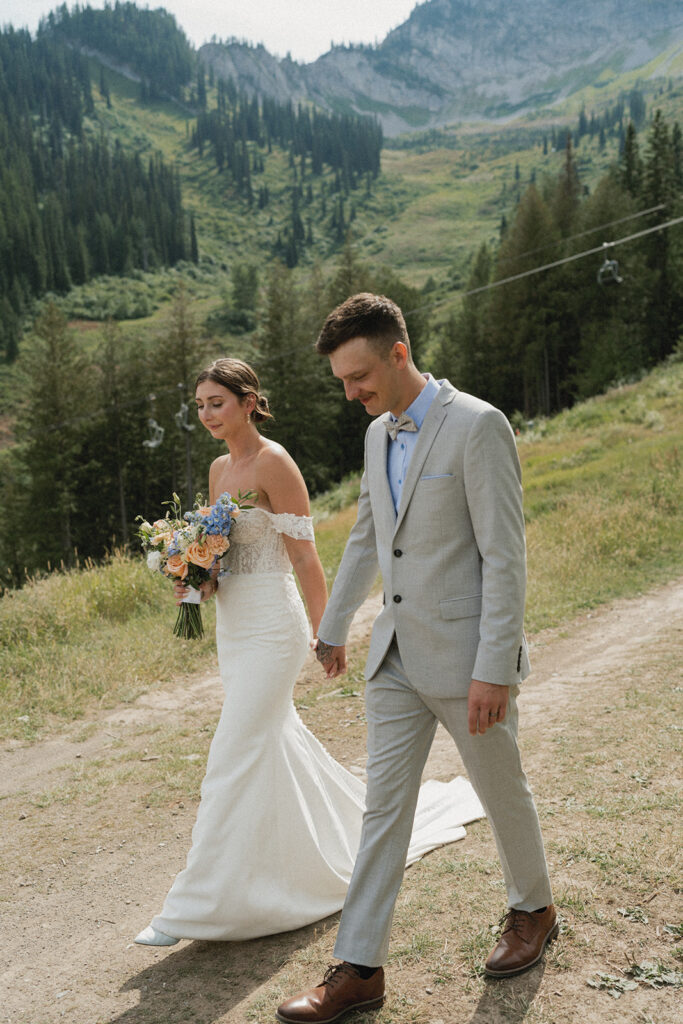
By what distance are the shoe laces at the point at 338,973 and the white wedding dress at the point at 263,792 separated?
0.76 m

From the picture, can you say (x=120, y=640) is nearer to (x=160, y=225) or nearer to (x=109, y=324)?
(x=109, y=324)

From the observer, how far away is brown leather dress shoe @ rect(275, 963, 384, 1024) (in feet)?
10.2

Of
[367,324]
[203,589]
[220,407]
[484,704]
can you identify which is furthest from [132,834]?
[367,324]

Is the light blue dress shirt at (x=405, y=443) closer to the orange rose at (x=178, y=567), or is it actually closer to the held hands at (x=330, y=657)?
the held hands at (x=330, y=657)

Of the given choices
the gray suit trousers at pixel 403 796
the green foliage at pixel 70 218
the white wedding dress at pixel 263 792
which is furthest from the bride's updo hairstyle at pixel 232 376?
the green foliage at pixel 70 218

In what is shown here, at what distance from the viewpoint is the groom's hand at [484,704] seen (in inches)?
116

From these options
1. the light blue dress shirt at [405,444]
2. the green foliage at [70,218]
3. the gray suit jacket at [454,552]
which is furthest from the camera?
the green foliage at [70,218]

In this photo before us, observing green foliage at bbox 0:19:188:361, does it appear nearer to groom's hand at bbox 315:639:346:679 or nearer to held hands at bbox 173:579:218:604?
held hands at bbox 173:579:218:604

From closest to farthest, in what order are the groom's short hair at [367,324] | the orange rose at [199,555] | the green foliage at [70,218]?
the groom's short hair at [367,324]
the orange rose at [199,555]
the green foliage at [70,218]

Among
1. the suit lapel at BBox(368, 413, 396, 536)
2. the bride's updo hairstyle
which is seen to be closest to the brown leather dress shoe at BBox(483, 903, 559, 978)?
the suit lapel at BBox(368, 413, 396, 536)

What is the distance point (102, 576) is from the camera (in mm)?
11688

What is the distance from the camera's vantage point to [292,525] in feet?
14.3

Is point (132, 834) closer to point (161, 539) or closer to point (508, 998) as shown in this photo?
point (161, 539)

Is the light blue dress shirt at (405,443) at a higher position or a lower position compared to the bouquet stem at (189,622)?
higher
